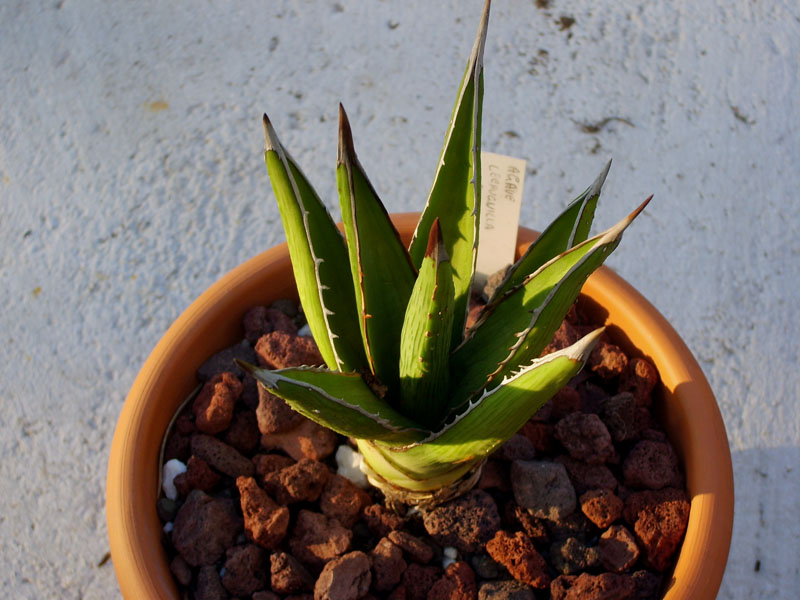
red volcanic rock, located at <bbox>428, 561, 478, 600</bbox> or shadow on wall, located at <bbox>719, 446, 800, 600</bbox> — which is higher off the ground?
red volcanic rock, located at <bbox>428, 561, 478, 600</bbox>

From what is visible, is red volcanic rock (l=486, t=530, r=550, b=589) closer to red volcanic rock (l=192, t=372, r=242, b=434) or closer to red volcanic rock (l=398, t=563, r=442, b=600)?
red volcanic rock (l=398, t=563, r=442, b=600)

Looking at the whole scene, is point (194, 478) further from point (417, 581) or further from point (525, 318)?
point (525, 318)

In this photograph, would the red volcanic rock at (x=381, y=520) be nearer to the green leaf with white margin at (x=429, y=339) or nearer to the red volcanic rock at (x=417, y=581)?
the red volcanic rock at (x=417, y=581)

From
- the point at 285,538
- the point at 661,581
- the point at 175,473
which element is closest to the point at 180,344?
the point at 175,473

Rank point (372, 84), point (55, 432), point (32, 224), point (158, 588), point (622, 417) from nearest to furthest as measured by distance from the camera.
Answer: point (158, 588), point (622, 417), point (55, 432), point (32, 224), point (372, 84)

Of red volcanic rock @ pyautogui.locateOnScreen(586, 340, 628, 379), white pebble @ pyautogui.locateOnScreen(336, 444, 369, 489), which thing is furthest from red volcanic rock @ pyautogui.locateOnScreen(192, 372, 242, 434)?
red volcanic rock @ pyautogui.locateOnScreen(586, 340, 628, 379)

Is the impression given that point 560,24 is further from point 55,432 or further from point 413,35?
point 55,432

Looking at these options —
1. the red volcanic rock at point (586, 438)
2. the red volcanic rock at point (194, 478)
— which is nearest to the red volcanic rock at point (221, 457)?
the red volcanic rock at point (194, 478)
